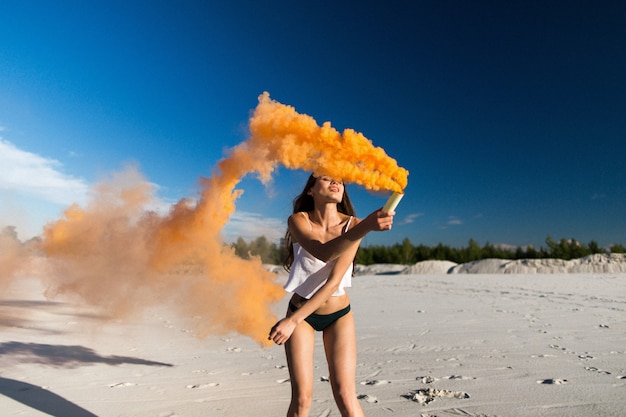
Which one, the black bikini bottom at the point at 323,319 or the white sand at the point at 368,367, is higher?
the black bikini bottom at the point at 323,319

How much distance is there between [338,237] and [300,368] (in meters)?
0.98

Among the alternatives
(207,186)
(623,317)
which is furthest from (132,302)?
(623,317)

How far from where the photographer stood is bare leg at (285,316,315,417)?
9.82 feet

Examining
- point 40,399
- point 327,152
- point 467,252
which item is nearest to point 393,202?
point 327,152

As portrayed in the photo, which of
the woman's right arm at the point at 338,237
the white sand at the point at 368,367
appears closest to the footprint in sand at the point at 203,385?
the white sand at the point at 368,367

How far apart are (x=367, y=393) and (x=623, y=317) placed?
7.64 meters

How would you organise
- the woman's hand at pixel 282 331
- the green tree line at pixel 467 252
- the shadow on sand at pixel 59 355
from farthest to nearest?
the green tree line at pixel 467 252, the shadow on sand at pixel 59 355, the woman's hand at pixel 282 331

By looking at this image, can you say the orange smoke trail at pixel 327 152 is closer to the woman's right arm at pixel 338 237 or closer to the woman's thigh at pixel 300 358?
the woman's right arm at pixel 338 237

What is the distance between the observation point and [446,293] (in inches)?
622

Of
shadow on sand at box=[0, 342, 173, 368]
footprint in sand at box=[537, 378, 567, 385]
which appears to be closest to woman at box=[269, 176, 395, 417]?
footprint in sand at box=[537, 378, 567, 385]

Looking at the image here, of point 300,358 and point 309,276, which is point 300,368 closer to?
point 300,358

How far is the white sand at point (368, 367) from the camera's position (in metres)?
4.48

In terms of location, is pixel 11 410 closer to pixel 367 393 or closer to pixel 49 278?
pixel 49 278

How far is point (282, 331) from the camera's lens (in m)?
2.71
